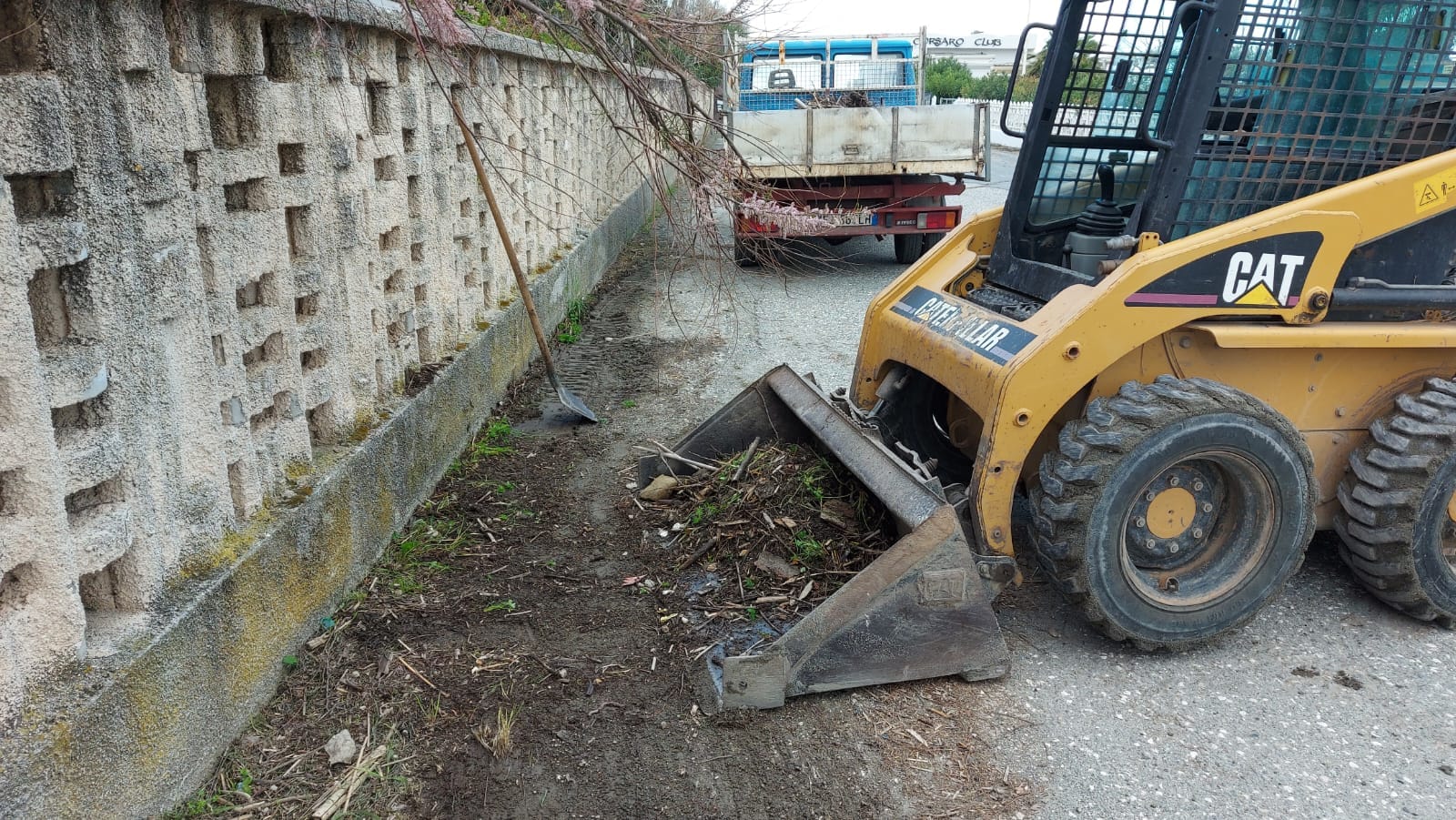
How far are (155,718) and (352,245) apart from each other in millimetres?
1902

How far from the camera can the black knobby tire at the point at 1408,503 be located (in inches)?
140

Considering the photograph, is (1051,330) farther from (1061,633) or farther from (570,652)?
(570,652)

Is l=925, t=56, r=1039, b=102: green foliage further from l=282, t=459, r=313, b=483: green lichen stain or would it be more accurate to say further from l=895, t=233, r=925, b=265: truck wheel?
l=282, t=459, r=313, b=483: green lichen stain

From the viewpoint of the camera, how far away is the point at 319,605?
3533mm

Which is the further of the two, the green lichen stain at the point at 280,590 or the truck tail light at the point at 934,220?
the truck tail light at the point at 934,220

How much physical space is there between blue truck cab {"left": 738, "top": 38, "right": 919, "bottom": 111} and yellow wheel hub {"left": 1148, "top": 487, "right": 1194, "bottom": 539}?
10600 mm

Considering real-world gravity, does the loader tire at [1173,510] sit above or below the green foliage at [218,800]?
above

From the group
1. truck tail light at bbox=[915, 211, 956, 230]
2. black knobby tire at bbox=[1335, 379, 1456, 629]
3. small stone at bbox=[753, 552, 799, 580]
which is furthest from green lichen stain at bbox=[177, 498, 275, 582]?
truck tail light at bbox=[915, 211, 956, 230]

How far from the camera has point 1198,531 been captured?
144 inches

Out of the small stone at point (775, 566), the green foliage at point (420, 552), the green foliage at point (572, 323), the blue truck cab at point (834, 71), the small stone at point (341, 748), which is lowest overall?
the green foliage at point (572, 323)

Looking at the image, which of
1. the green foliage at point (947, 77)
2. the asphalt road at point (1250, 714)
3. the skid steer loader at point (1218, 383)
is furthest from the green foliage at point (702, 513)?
the green foliage at point (947, 77)

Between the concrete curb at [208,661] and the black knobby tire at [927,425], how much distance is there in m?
2.09

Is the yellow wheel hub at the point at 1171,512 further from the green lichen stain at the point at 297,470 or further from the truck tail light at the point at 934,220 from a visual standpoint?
the truck tail light at the point at 934,220

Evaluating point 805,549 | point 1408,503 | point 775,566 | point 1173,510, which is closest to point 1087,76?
point 1173,510
